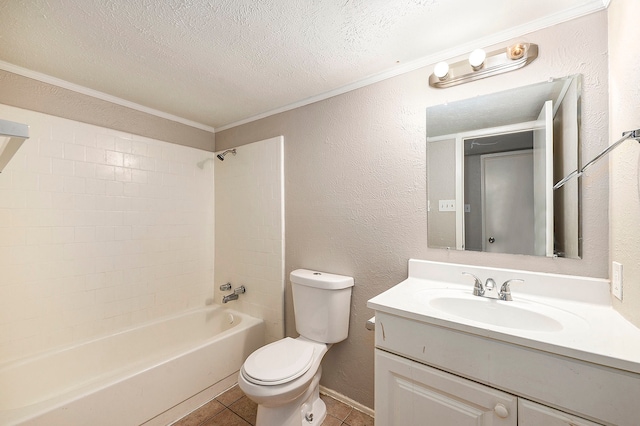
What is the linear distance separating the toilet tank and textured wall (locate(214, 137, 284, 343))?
0.39 meters

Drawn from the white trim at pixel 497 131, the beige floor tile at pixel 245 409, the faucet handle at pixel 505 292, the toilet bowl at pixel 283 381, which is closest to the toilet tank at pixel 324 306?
the toilet bowl at pixel 283 381

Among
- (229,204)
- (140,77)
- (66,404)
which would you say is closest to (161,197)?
(229,204)

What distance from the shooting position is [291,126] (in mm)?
2170

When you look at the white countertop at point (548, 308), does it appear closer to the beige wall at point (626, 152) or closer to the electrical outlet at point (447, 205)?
the beige wall at point (626, 152)

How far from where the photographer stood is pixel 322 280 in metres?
1.77

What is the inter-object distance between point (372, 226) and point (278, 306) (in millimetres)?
1062

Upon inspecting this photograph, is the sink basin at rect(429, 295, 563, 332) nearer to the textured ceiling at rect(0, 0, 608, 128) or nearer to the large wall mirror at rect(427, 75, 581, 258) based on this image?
the large wall mirror at rect(427, 75, 581, 258)

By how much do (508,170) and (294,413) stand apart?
5.62ft

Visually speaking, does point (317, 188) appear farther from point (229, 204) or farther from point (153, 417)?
point (153, 417)

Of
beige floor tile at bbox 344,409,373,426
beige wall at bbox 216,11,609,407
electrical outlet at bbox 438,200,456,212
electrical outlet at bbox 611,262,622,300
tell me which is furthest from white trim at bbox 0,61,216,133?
electrical outlet at bbox 611,262,622,300

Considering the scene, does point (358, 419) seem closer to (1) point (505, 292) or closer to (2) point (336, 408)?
(2) point (336, 408)

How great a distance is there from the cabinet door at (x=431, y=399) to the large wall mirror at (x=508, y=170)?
697 mm

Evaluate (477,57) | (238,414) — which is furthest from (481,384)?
(238,414)

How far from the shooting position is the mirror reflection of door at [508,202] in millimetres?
1301
